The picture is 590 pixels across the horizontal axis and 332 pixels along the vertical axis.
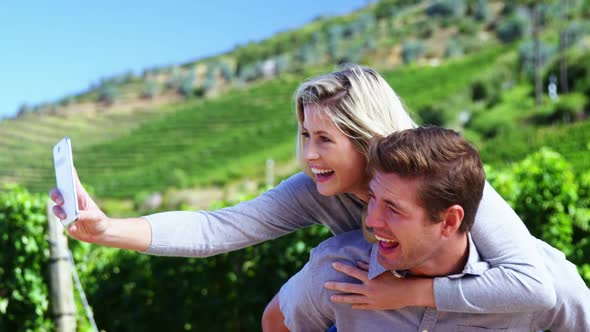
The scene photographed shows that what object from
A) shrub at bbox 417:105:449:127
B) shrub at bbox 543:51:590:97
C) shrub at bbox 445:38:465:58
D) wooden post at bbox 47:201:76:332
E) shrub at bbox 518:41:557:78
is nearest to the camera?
wooden post at bbox 47:201:76:332

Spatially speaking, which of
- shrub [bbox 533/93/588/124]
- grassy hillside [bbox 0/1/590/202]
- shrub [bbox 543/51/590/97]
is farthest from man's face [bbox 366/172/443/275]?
shrub [bbox 543/51/590/97]

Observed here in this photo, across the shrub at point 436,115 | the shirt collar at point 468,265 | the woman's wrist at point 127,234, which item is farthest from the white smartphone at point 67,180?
the shrub at point 436,115

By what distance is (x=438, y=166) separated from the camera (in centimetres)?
163

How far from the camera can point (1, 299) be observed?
14.3 feet

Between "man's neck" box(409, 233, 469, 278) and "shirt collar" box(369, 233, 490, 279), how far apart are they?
0.01 meters

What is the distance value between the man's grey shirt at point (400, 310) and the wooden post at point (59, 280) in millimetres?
2580

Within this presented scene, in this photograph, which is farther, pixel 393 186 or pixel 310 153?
pixel 310 153

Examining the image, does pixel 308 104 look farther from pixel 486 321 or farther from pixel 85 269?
pixel 85 269

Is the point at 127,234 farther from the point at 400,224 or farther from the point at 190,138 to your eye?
the point at 190,138

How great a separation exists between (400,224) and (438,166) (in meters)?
0.16

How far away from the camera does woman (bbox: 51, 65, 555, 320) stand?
175 centimetres

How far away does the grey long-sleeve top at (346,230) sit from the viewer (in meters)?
1.73

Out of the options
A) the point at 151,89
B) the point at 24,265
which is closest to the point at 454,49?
the point at 151,89

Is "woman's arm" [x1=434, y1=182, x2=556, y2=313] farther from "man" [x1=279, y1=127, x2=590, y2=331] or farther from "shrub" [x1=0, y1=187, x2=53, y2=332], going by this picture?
"shrub" [x1=0, y1=187, x2=53, y2=332]
